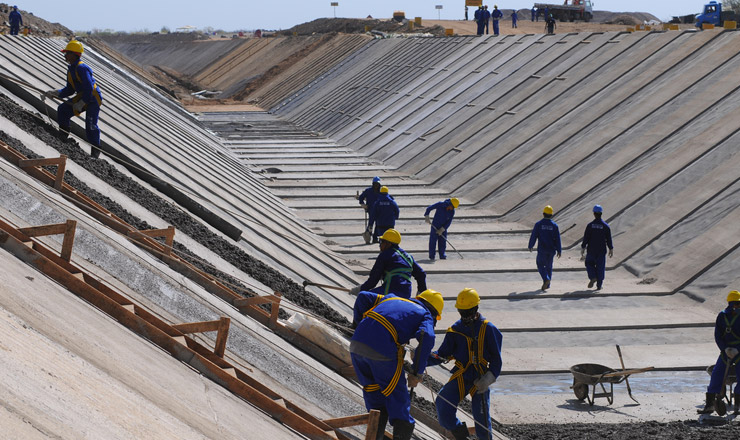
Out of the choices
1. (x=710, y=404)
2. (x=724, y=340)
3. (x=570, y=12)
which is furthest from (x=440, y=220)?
(x=570, y=12)

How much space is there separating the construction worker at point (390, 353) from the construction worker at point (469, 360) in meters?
0.82

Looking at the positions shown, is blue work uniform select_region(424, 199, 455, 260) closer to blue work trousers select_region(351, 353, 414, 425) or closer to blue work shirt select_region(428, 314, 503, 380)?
blue work shirt select_region(428, 314, 503, 380)

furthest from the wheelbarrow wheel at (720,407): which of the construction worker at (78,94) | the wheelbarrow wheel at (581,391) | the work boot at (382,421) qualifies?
the construction worker at (78,94)

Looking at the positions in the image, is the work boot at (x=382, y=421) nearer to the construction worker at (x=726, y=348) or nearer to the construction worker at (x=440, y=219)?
the construction worker at (x=726, y=348)

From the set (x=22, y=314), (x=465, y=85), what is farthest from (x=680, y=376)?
(x=465, y=85)

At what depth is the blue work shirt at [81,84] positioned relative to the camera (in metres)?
11.9

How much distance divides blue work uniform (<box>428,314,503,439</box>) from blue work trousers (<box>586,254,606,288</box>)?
8087 millimetres

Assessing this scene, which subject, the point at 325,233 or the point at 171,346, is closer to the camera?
the point at 171,346

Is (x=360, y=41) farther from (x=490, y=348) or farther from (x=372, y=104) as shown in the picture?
(x=490, y=348)

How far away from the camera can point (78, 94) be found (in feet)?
39.3

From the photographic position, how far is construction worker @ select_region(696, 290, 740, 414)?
976 cm

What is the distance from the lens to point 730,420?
9633 millimetres

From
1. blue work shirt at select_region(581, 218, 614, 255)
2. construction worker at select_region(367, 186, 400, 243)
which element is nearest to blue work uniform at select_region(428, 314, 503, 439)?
blue work shirt at select_region(581, 218, 614, 255)

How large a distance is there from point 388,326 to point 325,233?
13718mm
